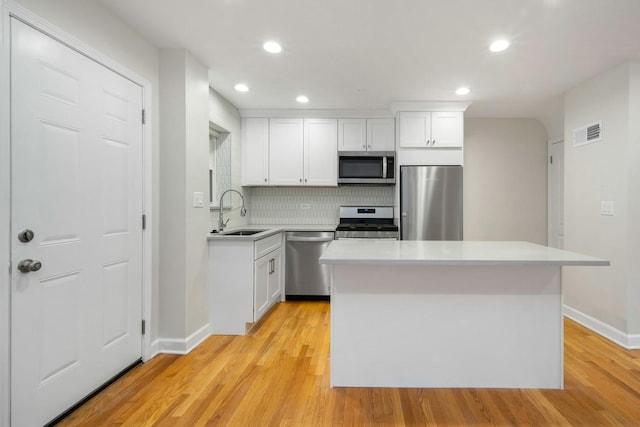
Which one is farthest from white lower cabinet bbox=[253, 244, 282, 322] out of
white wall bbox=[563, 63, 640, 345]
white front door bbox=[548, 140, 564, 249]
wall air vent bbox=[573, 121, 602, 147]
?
white front door bbox=[548, 140, 564, 249]

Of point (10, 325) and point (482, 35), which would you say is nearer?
point (10, 325)

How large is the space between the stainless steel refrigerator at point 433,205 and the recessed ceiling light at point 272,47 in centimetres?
216

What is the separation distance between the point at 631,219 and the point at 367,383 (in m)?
2.62

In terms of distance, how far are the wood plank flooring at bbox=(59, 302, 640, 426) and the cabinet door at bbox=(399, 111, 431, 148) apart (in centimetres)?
254

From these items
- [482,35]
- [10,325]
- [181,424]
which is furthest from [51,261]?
[482,35]

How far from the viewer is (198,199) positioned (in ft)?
9.37

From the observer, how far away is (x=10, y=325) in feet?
5.06

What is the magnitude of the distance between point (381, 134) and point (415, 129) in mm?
447

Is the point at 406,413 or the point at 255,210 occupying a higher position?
the point at 255,210

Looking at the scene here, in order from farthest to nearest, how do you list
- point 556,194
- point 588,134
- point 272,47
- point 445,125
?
point 556,194 → point 445,125 → point 588,134 → point 272,47

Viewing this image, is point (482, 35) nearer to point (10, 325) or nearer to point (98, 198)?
point (98, 198)

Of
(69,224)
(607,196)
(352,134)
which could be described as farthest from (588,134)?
(69,224)

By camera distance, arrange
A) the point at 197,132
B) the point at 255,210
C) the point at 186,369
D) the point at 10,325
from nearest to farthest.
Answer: the point at 10,325, the point at 186,369, the point at 197,132, the point at 255,210

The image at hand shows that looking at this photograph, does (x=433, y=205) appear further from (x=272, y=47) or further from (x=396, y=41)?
(x=272, y=47)
